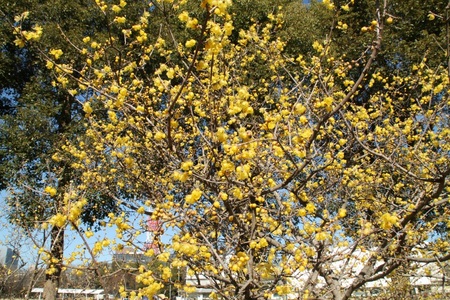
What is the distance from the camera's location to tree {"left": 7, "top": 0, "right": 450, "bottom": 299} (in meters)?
2.62

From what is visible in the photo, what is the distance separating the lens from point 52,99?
874cm

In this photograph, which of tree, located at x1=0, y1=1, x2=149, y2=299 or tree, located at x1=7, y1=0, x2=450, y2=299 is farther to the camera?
tree, located at x1=0, y1=1, x2=149, y2=299

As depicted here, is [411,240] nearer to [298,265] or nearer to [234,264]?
[298,265]

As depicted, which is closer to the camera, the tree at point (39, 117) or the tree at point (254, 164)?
the tree at point (254, 164)

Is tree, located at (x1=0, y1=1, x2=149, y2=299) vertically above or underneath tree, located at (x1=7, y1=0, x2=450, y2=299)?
above

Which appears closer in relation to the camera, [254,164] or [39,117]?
[254,164]

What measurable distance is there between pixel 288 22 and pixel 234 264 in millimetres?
7694

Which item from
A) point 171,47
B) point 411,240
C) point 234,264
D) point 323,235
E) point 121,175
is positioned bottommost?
point 234,264

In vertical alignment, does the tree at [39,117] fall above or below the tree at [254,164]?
above

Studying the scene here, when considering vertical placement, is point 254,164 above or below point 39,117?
below

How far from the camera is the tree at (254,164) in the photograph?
262 centimetres

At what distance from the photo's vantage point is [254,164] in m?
3.33

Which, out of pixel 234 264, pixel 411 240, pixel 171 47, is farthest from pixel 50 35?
pixel 411 240

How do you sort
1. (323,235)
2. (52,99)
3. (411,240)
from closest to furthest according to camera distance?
1. (323,235)
2. (411,240)
3. (52,99)
